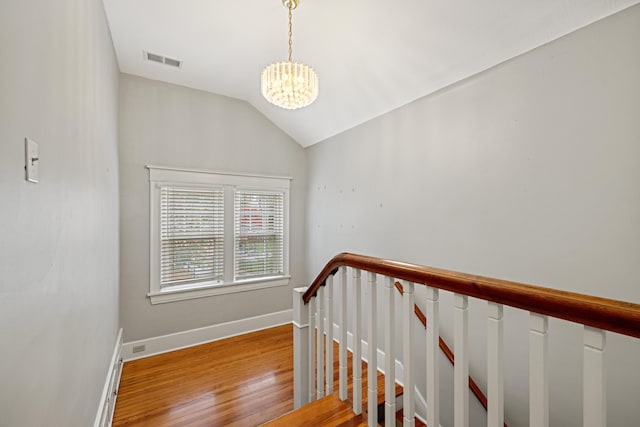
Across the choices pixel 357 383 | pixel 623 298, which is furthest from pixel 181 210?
pixel 623 298

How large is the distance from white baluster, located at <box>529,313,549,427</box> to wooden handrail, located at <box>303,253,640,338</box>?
0.04 m

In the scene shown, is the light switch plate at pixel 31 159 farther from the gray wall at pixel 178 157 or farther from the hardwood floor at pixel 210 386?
the gray wall at pixel 178 157

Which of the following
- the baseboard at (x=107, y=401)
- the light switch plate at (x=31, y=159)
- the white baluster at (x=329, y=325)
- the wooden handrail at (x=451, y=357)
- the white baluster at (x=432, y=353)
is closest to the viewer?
the light switch plate at (x=31, y=159)

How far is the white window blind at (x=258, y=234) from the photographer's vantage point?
3781 millimetres

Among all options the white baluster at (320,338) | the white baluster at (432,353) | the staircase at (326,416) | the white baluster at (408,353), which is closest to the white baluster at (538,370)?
the white baluster at (432,353)

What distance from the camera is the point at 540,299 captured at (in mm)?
769

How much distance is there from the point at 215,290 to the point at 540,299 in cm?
351

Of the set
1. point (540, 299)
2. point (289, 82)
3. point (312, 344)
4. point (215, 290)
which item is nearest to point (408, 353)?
point (540, 299)

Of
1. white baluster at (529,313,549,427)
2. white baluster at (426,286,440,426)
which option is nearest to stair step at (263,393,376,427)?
white baluster at (426,286,440,426)

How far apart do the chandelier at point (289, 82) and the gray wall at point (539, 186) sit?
1078mm

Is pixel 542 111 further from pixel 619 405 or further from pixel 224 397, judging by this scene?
pixel 224 397

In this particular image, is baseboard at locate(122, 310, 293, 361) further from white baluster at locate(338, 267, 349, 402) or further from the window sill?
white baluster at locate(338, 267, 349, 402)

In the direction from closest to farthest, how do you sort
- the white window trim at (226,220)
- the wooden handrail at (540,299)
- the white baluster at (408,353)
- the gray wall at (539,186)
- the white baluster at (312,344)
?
1. the wooden handrail at (540,299)
2. the white baluster at (408,353)
3. the gray wall at (539,186)
4. the white baluster at (312,344)
5. the white window trim at (226,220)

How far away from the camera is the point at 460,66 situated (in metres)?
2.09
